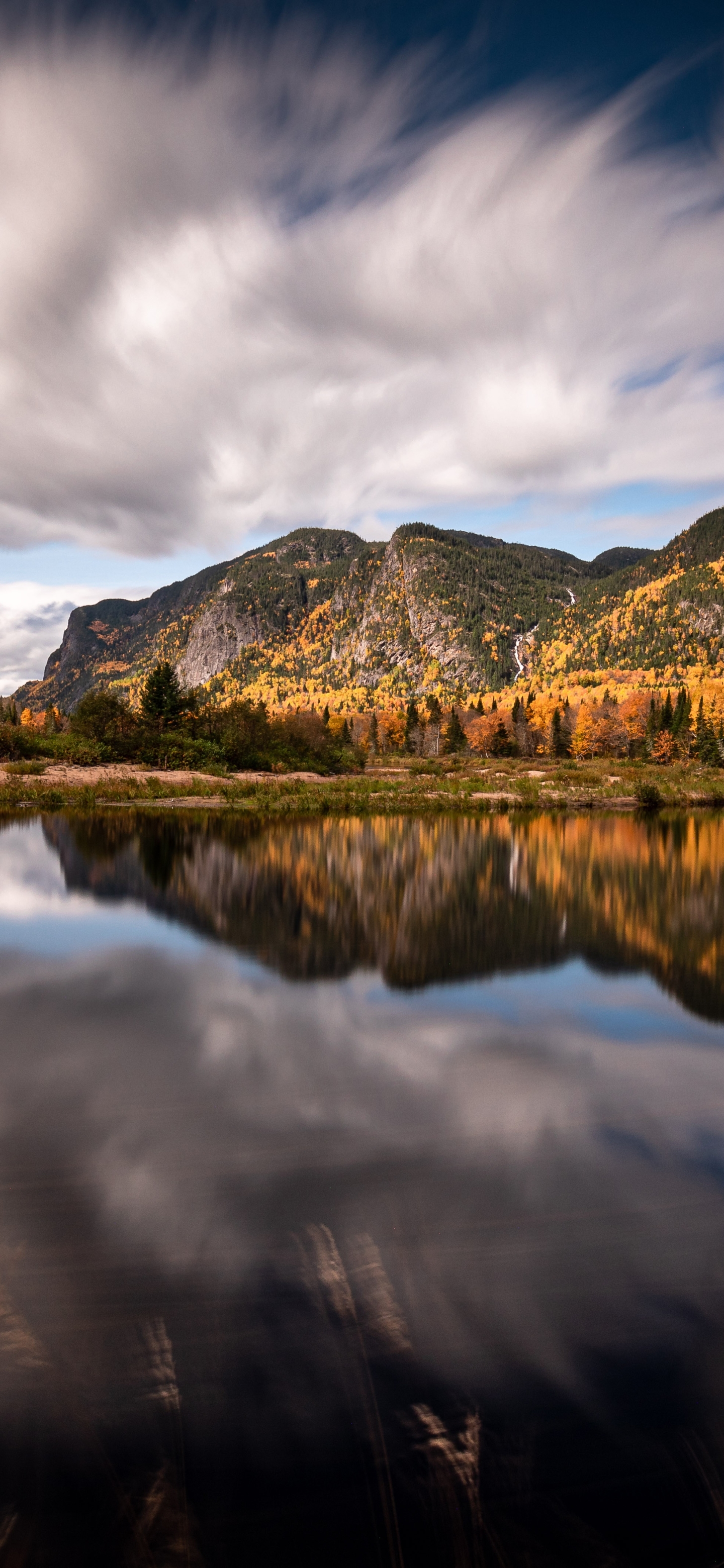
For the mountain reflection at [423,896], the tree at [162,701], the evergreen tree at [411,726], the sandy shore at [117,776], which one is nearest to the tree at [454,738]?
the evergreen tree at [411,726]

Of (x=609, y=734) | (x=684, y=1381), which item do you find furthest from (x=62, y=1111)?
(x=609, y=734)

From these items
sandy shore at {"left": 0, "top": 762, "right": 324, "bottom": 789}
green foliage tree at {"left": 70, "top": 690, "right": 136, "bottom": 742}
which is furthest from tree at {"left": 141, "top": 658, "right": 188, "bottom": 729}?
sandy shore at {"left": 0, "top": 762, "right": 324, "bottom": 789}

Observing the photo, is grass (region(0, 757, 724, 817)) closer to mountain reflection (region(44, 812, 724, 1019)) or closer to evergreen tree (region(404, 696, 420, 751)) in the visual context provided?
mountain reflection (region(44, 812, 724, 1019))

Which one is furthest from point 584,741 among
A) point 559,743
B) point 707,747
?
point 707,747

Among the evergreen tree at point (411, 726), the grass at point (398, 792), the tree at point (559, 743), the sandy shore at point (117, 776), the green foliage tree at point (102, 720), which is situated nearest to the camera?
the grass at point (398, 792)

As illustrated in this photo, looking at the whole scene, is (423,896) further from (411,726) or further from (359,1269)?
(411,726)

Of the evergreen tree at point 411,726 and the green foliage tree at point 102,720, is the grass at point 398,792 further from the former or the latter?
the evergreen tree at point 411,726

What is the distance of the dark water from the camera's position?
2691 millimetres

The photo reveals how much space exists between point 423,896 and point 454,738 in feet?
355

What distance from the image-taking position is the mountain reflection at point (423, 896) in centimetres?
1101

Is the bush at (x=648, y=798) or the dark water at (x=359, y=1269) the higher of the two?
the dark water at (x=359, y=1269)

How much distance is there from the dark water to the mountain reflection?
1121 millimetres

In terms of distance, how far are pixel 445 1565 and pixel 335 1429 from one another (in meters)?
0.63

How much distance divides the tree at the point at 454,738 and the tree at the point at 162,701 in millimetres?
70855
